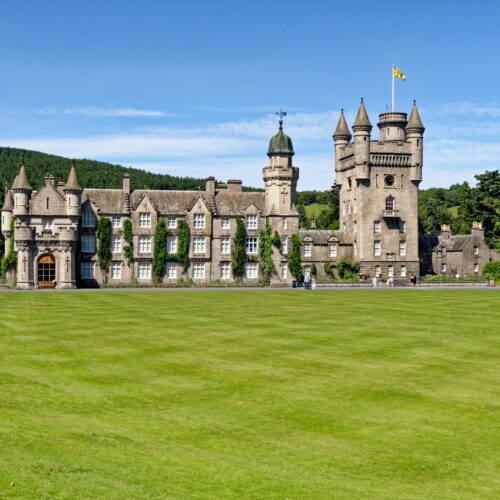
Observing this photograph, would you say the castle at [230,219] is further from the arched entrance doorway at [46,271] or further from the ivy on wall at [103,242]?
the ivy on wall at [103,242]

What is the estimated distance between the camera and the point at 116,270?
262ft

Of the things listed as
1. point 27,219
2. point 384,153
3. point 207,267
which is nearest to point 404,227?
point 384,153

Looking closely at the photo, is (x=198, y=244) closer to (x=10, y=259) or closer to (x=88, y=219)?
(x=88, y=219)

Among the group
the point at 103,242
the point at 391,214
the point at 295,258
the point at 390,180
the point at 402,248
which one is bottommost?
the point at 295,258

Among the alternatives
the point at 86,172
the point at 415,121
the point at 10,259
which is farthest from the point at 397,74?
the point at 86,172

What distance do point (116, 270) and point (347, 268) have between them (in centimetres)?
2819

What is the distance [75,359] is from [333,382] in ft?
27.1

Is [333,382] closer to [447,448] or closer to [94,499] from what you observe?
[447,448]

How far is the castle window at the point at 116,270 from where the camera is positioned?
7969 centimetres

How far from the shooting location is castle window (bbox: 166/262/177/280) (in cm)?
8150

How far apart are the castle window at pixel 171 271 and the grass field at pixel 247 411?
1901 inches

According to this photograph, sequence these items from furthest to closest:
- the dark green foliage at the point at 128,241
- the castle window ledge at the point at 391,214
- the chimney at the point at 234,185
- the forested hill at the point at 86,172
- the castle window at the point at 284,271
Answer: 1. the forested hill at the point at 86,172
2. the castle window ledge at the point at 391,214
3. the chimney at the point at 234,185
4. the castle window at the point at 284,271
5. the dark green foliage at the point at 128,241

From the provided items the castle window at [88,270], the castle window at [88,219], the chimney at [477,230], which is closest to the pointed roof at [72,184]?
the castle window at [88,219]

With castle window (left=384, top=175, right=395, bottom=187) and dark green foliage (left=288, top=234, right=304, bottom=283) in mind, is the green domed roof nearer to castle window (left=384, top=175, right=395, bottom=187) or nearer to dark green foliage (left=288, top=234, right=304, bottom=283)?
dark green foliage (left=288, top=234, right=304, bottom=283)
